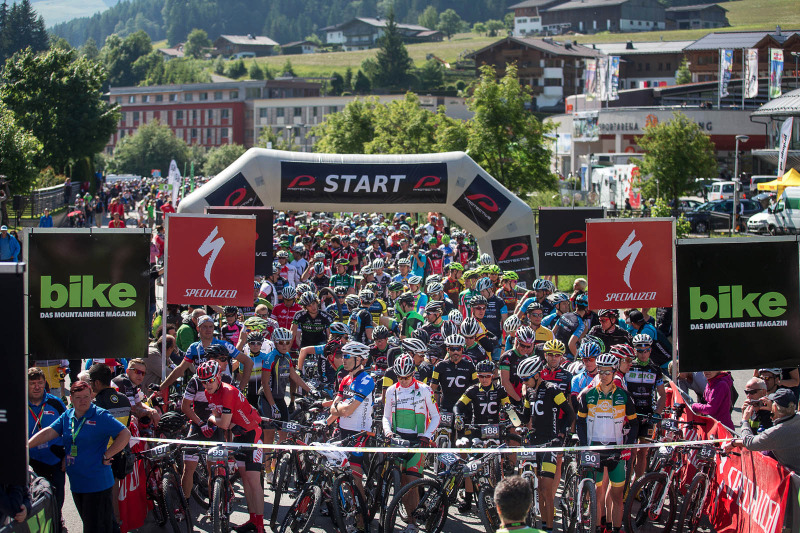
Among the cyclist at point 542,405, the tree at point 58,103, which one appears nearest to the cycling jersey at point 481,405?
the cyclist at point 542,405

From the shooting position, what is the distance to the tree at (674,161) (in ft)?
147

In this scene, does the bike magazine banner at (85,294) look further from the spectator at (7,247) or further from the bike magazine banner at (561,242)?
the spectator at (7,247)

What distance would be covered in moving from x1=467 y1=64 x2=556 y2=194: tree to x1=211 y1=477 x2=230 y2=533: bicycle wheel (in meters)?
27.0

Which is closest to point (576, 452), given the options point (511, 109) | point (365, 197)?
point (365, 197)

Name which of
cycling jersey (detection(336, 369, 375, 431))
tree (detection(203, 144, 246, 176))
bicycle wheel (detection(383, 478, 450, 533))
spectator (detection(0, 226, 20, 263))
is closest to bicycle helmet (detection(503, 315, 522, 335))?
cycling jersey (detection(336, 369, 375, 431))

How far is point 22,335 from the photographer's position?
6.31 m

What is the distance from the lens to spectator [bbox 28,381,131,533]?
737 centimetres

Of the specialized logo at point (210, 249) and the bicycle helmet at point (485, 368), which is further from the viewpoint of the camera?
the specialized logo at point (210, 249)

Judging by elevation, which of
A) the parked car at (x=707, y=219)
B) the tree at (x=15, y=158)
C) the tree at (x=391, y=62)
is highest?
the tree at (x=391, y=62)

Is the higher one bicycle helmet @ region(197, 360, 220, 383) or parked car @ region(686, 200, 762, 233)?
parked car @ region(686, 200, 762, 233)

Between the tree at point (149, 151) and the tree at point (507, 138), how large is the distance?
75.3m

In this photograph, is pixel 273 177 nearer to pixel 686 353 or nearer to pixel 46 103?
pixel 686 353

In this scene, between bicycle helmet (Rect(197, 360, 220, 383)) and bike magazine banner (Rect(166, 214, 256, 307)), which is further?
bike magazine banner (Rect(166, 214, 256, 307))

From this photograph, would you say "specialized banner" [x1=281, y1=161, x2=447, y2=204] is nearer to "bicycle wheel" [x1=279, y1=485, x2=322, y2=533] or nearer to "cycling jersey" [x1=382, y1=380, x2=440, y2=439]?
"cycling jersey" [x1=382, y1=380, x2=440, y2=439]
